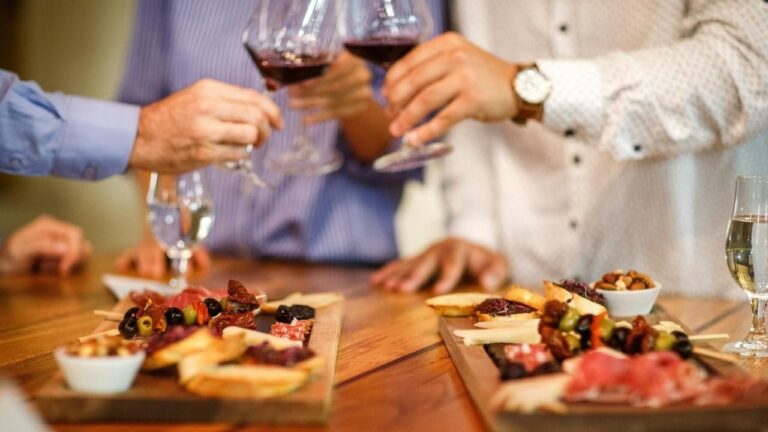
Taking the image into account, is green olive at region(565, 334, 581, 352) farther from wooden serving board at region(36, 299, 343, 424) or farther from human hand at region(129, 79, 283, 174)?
human hand at region(129, 79, 283, 174)

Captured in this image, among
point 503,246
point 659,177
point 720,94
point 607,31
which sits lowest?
point 503,246

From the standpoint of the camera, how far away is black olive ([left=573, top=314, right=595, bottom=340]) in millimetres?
1289

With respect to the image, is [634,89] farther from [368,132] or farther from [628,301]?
[368,132]

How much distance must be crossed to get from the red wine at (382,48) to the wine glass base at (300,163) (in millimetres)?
456

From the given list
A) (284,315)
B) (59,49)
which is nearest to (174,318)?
(284,315)

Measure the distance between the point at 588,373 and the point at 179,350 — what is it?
0.50 meters

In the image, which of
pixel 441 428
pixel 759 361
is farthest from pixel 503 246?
pixel 441 428

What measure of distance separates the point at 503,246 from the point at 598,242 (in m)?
0.30

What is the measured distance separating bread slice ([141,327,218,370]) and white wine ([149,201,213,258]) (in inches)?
31.7

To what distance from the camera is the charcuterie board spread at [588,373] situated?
3.30ft

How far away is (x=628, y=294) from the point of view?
5.10 ft

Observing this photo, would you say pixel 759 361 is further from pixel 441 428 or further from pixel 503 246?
pixel 503 246

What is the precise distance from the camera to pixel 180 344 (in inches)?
45.7

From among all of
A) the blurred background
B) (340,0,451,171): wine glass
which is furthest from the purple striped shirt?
the blurred background
